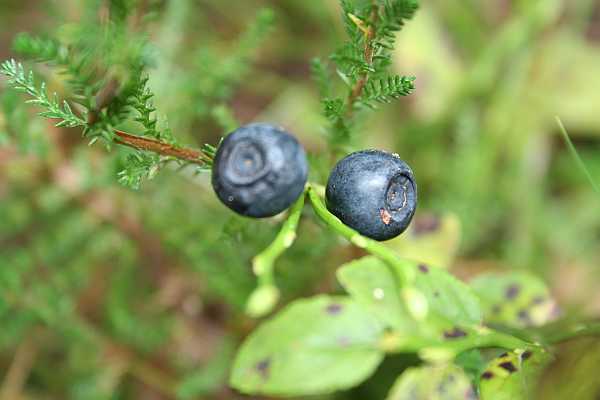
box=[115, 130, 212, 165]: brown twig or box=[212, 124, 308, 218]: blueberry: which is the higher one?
box=[115, 130, 212, 165]: brown twig

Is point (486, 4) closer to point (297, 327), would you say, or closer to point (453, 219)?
point (453, 219)

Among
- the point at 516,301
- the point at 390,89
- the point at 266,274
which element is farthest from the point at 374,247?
the point at 516,301

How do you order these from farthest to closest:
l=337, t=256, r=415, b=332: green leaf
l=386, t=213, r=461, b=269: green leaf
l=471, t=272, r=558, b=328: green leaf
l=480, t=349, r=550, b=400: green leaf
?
l=386, t=213, r=461, b=269: green leaf < l=471, t=272, r=558, b=328: green leaf < l=480, t=349, r=550, b=400: green leaf < l=337, t=256, r=415, b=332: green leaf

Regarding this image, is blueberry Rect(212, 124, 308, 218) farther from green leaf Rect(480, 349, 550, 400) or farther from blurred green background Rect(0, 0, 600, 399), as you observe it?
green leaf Rect(480, 349, 550, 400)

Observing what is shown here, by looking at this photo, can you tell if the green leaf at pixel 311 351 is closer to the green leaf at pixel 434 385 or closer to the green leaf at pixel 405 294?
the green leaf at pixel 405 294

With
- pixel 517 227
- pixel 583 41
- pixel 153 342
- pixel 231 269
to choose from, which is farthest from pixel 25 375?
pixel 583 41

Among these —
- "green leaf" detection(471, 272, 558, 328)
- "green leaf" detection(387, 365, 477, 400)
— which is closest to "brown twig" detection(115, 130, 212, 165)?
"green leaf" detection(387, 365, 477, 400)

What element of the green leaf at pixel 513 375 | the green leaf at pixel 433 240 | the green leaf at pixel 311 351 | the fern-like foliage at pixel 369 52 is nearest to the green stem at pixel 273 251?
the green leaf at pixel 311 351
